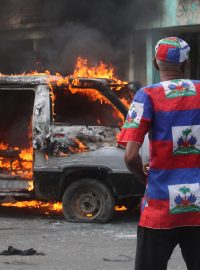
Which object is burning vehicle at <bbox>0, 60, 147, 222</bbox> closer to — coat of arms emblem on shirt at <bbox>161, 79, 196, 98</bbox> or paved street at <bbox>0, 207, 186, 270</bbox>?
paved street at <bbox>0, 207, 186, 270</bbox>

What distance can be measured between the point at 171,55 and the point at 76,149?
191 inches

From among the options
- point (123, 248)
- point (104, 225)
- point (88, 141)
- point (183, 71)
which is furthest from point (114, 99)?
point (183, 71)

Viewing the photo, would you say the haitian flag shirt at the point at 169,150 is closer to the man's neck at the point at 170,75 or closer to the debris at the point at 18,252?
the man's neck at the point at 170,75

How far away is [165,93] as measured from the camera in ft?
10.3

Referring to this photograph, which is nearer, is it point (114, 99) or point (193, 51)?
point (114, 99)

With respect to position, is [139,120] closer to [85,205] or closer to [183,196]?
[183,196]

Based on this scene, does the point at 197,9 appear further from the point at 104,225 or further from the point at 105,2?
the point at 104,225

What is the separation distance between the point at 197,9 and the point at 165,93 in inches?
371

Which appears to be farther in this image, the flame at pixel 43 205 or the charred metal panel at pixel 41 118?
the flame at pixel 43 205

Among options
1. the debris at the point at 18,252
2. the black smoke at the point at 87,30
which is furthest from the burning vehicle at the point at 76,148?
the black smoke at the point at 87,30

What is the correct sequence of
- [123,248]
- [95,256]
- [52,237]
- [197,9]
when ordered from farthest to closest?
[197,9], [52,237], [123,248], [95,256]

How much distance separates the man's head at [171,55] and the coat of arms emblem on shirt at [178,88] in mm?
84

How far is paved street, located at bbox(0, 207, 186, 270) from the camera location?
5.85 m

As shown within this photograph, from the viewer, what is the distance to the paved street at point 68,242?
585 centimetres
